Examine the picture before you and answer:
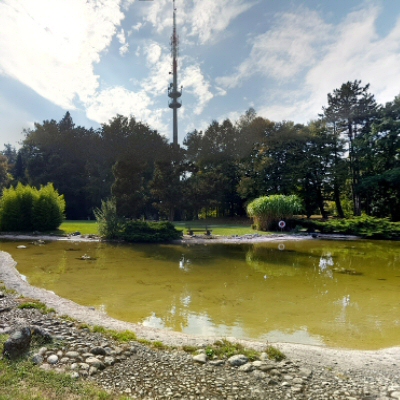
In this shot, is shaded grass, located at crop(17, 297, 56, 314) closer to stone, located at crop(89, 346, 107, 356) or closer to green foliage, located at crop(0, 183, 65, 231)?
stone, located at crop(89, 346, 107, 356)

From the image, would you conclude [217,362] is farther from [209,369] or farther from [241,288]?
[241,288]

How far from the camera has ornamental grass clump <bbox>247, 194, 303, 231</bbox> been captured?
64.6 feet

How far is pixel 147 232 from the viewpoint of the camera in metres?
16.4

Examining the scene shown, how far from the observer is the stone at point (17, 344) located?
128 inches

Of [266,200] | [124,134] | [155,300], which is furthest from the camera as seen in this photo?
[124,134]

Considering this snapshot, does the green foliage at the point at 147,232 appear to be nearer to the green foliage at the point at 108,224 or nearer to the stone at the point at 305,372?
the green foliage at the point at 108,224

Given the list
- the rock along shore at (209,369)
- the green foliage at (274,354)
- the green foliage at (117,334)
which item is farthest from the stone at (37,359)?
the green foliage at (274,354)

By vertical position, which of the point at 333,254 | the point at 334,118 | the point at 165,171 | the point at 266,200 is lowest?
the point at 333,254

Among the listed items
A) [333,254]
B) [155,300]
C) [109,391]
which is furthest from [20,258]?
[333,254]

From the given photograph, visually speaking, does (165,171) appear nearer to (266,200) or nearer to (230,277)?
(266,200)

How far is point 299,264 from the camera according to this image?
10.7 meters

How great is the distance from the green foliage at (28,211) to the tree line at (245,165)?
6.94 metres

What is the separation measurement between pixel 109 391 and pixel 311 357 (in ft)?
8.18

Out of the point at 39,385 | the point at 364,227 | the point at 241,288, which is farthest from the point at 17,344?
the point at 364,227
